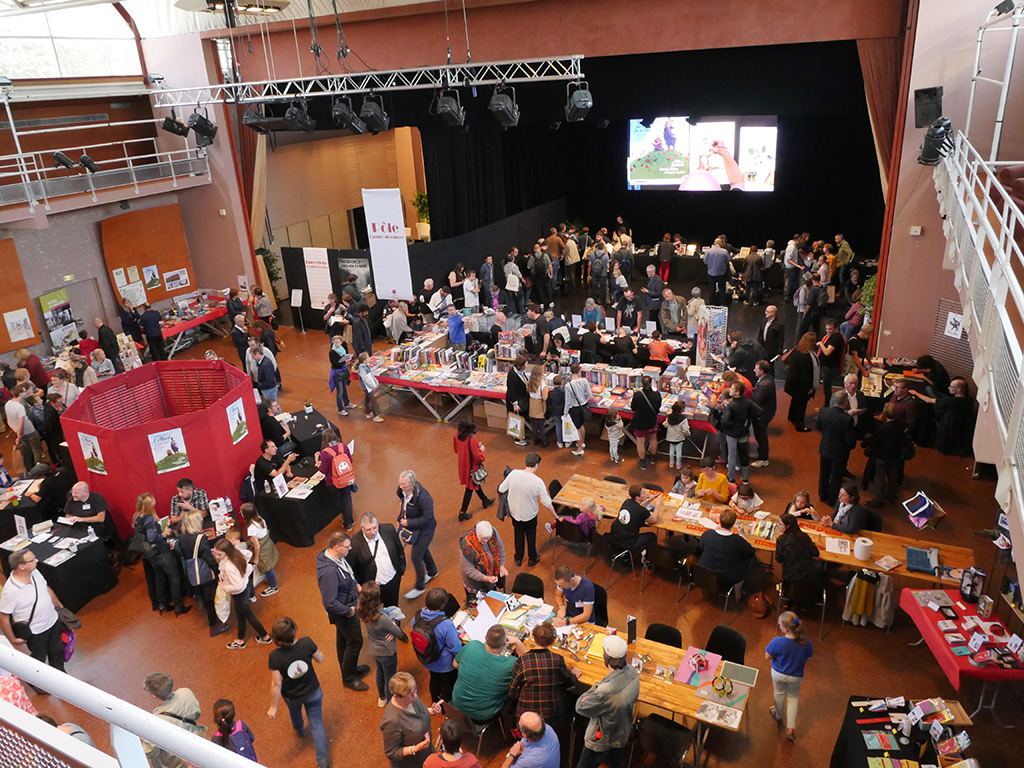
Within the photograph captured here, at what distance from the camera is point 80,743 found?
4.32 feet

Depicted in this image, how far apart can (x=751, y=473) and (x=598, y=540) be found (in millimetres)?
2978

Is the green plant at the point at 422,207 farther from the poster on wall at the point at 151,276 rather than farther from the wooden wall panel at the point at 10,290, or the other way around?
the wooden wall panel at the point at 10,290

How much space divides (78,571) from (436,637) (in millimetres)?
4581

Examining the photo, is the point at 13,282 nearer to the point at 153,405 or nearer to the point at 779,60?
the point at 153,405

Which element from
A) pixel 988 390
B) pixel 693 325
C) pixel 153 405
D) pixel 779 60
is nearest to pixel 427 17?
pixel 779 60

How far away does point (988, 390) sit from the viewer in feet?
15.9

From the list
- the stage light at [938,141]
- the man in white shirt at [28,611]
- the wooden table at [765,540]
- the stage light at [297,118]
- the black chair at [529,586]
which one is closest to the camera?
the man in white shirt at [28,611]

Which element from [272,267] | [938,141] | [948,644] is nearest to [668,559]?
[948,644]

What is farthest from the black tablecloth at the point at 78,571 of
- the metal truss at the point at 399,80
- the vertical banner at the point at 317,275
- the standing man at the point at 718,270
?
the standing man at the point at 718,270

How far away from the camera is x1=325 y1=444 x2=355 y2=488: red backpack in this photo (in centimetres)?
843

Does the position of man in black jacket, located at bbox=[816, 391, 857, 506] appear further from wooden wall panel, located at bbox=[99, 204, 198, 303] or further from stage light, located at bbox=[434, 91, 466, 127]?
wooden wall panel, located at bbox=[99, 204, 198, 303]

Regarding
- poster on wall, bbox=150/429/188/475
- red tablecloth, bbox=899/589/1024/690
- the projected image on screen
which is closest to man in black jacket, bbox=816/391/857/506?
red tablecloth, bbox=899/589/1024/690

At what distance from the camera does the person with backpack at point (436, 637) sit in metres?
5.57

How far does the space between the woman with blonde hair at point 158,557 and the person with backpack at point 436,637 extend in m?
3.27
